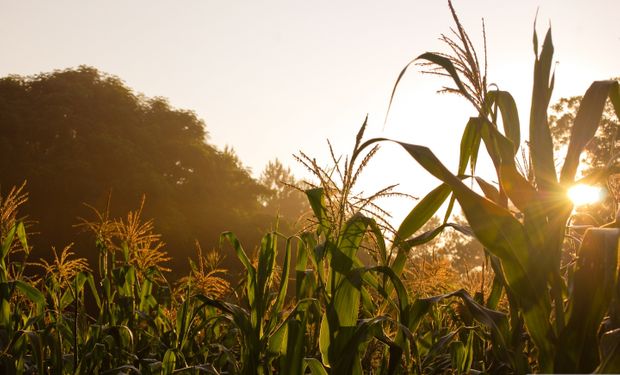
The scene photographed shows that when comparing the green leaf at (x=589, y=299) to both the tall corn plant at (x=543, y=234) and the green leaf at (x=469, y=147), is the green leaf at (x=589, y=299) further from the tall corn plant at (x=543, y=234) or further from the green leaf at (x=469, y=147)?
the green leaf at (x=469, y=147)

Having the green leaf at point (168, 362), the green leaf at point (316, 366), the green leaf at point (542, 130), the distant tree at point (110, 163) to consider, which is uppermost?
the distant tree at point (110, 163)

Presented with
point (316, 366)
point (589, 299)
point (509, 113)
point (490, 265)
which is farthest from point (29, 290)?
point (589, 299)

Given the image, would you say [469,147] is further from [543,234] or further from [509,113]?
[543,234]

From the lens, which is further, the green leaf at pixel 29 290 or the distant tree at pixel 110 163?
the distant tree at pixel 110 163

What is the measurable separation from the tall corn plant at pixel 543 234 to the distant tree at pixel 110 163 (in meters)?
19.0

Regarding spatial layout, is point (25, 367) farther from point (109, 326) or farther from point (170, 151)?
point (170, 151)

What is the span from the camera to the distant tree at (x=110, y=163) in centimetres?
2055

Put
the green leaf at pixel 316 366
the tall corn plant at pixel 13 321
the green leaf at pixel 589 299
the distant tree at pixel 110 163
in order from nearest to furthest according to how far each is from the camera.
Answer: the green leaf at pixel 589 299 → the green leaf at pixel 316 366 → the tall corn plant at pixel 13 321 → the distant tree at pixel 110 163

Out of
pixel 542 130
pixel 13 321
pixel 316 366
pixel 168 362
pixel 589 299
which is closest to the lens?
pixel 589 299

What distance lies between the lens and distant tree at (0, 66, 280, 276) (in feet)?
67.4

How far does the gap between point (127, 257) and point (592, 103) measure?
2.81 metres

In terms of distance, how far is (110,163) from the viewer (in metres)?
21.6

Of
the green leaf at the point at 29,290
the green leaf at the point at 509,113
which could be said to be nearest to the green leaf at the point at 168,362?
the green leaf at the point at 29,290

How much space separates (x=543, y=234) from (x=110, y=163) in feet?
70.5
